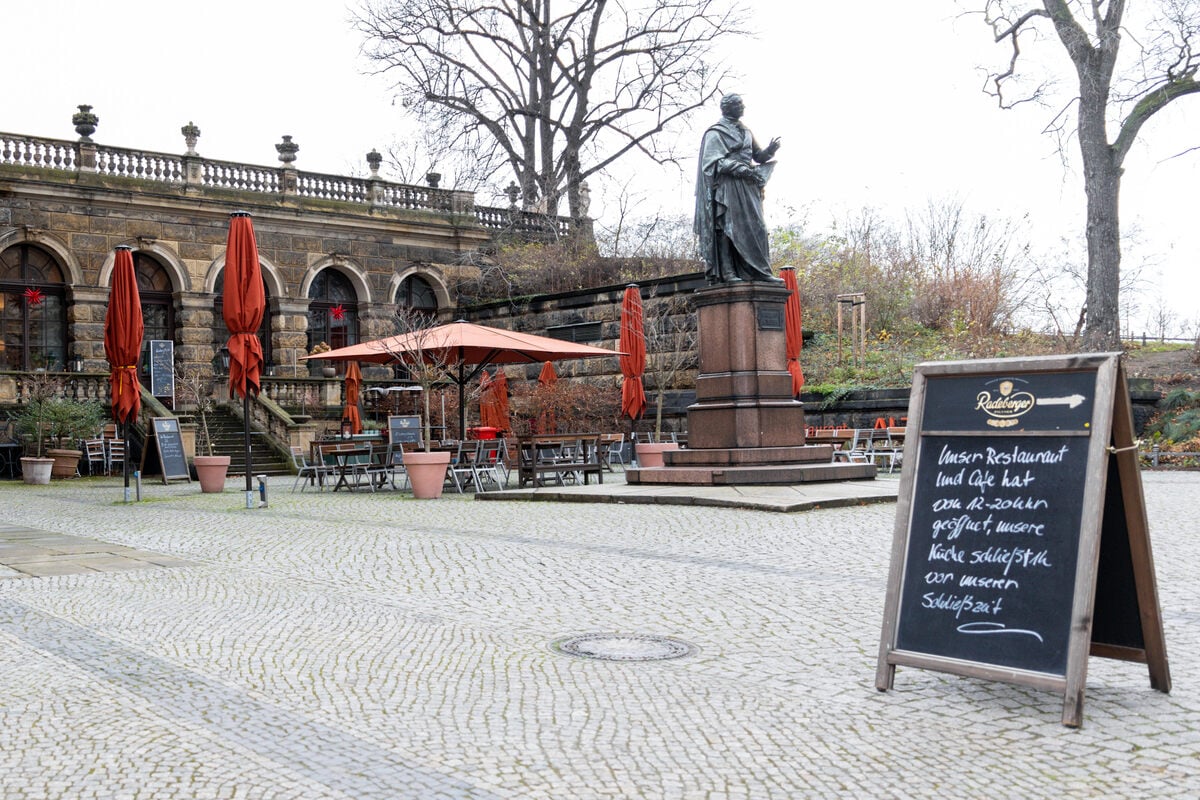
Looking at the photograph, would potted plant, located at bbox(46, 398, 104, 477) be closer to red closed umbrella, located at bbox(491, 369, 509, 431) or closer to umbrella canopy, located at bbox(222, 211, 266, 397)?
red closed umbrella, located at bbox(491, 369, 509, 431)

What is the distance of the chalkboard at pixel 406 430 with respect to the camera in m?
19.5

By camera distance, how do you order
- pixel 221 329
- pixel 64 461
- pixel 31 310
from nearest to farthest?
pixel 64 461 → pixel 31 310 → pixel 221 329

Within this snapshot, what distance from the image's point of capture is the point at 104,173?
27.9 m

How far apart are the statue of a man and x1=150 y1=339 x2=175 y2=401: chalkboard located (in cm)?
1692

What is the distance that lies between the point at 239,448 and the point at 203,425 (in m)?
0.91

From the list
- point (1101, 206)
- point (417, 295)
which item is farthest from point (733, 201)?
point (417, 295)

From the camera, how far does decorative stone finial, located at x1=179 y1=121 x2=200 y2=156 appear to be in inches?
1159

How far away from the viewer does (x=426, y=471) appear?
607 inches

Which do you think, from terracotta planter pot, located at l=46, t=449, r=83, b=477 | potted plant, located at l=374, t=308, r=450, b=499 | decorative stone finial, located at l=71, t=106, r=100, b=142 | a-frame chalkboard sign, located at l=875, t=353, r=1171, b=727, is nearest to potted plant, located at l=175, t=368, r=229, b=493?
terracotta planter pot, located at l=46, t=449, r=83, b=477

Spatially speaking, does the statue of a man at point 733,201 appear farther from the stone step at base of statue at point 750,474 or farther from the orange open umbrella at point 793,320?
the orange open umbrella at point 793,320

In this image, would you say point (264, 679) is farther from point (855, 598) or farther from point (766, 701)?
point (855, 598)

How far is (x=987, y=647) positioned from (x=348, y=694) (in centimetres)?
259

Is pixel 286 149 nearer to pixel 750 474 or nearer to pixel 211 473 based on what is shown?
pixel 211 473

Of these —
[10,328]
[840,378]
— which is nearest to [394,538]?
[840,378]
